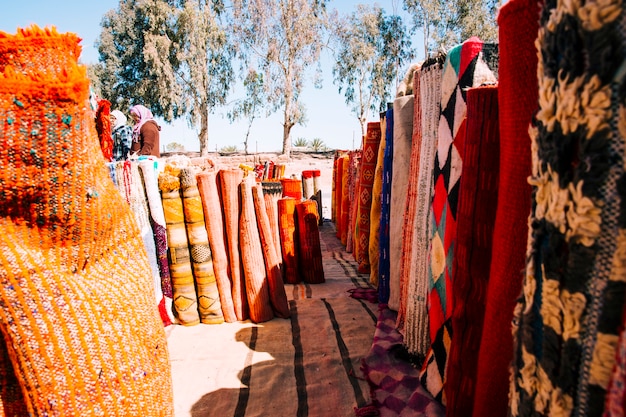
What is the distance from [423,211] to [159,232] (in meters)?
1.87

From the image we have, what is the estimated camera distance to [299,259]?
4062mm

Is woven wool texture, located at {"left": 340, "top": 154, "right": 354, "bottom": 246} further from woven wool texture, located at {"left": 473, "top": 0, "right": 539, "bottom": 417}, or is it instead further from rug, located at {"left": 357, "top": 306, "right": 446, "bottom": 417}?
woven wool texture, located at {"left": 473, "top": 0, "right": 539, "bottom": 417}

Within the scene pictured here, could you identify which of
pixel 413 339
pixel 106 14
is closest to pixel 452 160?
pixel 413 339

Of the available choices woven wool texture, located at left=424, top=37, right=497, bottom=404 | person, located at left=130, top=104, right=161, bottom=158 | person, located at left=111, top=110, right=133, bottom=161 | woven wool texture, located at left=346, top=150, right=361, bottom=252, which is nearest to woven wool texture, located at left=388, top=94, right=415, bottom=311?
woven wool texture, located at left=424, top=37, right=497, bottom=404

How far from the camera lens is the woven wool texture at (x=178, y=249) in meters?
2.80

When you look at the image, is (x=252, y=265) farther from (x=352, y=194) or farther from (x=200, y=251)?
(x=352, y=194)

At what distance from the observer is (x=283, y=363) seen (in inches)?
91.3

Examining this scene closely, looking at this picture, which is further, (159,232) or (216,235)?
(216,235)

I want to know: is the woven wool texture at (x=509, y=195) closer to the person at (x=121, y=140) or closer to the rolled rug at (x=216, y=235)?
the rolled rug at (x=216, y=235)

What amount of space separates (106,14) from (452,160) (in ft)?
97.1

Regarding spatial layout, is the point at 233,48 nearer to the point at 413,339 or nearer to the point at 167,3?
the point at 167,3

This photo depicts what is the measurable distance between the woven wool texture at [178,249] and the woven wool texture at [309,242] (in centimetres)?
136

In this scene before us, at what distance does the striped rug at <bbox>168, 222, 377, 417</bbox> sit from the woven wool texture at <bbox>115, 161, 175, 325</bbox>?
390 mm

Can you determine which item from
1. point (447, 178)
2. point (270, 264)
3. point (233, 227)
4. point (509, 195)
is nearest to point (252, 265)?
point (270, 264)
